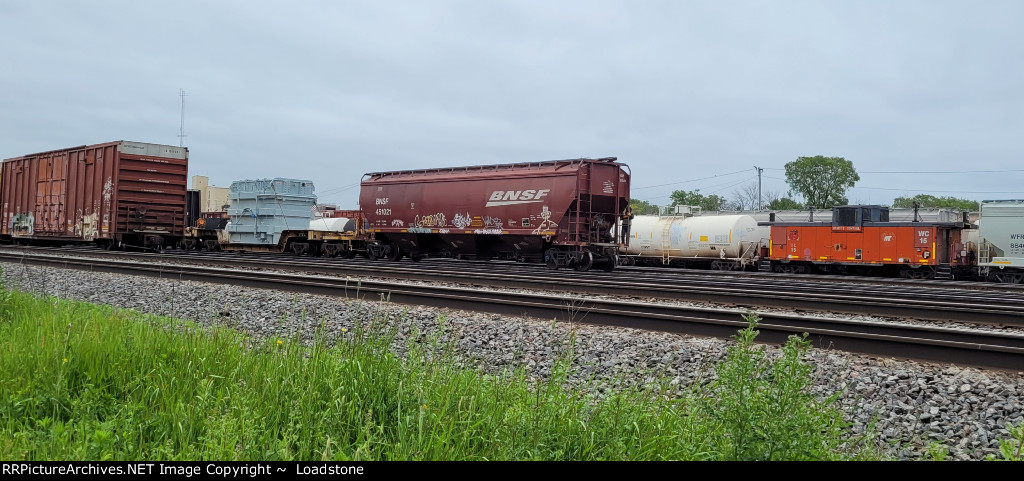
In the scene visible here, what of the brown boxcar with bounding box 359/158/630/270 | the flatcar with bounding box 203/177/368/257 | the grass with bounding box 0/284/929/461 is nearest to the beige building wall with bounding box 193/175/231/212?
the flatcar with bounding box 203/177/368/257

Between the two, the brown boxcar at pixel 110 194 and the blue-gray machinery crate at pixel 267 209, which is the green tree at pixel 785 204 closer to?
the blue-gray machinery crate at pixel 267 209

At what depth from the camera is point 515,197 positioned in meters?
24.4

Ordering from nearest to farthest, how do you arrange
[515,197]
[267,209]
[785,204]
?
1. [515,197]
2. [267,209]
3. [785,204]

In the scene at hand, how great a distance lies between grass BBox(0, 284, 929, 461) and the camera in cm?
344

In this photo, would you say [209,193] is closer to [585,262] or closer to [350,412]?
[585,262]

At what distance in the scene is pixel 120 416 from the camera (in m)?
3.97

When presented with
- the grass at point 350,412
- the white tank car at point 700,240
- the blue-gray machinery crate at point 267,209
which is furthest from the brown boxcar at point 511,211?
the grass at point 350,412

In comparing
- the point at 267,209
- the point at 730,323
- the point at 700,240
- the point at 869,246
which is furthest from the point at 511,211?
the point at 730,323

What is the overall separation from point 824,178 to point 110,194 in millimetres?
68003

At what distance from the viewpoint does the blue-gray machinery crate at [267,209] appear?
31.7 meters

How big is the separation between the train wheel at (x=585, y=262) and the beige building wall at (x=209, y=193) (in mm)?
52601

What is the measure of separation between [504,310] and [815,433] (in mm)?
6972
